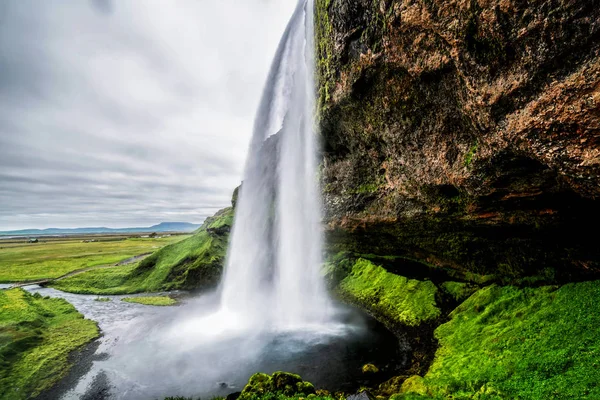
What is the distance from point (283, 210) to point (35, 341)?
2262 cm

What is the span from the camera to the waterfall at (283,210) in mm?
26219

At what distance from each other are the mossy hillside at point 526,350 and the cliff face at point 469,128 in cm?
224

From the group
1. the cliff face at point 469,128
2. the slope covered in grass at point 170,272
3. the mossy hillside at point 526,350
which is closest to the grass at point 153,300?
the slope covered in grass at point 170,272

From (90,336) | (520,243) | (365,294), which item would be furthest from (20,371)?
(520,243)

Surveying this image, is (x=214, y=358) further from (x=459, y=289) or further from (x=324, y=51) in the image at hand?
(x=324, y=51)

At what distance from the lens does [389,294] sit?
80.8 feet

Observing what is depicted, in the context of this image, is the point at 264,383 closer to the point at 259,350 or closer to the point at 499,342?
the point at 259,350

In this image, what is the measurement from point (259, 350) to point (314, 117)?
18187 mm

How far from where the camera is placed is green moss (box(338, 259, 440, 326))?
67.1 feet

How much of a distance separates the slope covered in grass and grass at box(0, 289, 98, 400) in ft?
34.0

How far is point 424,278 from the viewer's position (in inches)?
927

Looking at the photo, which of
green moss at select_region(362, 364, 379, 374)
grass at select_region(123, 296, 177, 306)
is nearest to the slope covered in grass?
grass at select_region(123, 296, 177, 306)

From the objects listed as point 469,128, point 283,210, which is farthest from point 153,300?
point 469,128

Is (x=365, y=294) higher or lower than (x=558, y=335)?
lower
